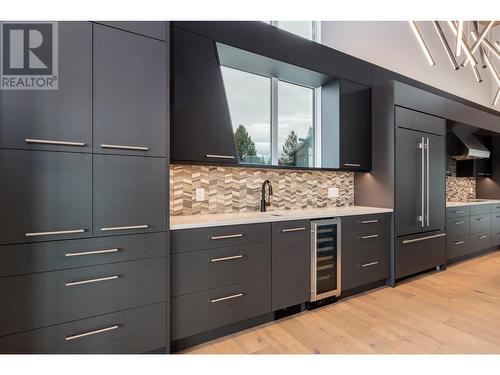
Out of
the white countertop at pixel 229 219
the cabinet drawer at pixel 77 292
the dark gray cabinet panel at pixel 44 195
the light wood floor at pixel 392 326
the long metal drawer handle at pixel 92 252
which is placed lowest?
the light wood floor at pixel 392 326

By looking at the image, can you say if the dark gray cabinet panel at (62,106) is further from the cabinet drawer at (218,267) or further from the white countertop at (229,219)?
the cabinet drawer at (218,267)

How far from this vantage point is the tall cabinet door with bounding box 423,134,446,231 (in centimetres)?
341

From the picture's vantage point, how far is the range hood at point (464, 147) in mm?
4418

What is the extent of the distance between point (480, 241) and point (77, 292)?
5.44 m

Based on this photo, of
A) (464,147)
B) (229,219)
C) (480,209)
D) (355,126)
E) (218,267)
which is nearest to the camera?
(218,267)

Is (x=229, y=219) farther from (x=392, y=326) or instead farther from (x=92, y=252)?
(x=392, y=326)

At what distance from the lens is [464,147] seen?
14.6ft

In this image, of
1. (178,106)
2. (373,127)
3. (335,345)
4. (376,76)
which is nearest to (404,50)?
(376,76)

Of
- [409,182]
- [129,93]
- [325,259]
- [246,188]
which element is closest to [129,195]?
[129,93]

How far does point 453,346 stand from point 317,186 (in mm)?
1904

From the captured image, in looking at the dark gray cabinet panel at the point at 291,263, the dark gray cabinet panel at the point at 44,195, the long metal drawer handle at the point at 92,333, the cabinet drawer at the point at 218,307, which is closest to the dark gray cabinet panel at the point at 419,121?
the dark gray cabinet panel at the point at 291,263

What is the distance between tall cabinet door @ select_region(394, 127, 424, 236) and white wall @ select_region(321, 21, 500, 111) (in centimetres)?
140

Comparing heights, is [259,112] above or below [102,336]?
above

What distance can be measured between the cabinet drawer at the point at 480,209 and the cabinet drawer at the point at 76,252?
4682mm
